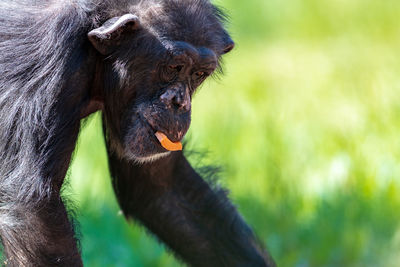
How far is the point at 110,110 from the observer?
5324mm

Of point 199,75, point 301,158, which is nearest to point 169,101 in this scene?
point 199,75

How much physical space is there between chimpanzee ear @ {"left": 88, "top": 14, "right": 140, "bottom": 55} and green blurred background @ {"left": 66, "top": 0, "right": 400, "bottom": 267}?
890 mm

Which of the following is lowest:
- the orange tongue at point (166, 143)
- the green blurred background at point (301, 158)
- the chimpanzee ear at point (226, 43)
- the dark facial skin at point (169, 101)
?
the orange tongue at point (166, 143)

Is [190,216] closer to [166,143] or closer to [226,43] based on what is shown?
[166,143]

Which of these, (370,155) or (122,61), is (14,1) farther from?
(370,155)

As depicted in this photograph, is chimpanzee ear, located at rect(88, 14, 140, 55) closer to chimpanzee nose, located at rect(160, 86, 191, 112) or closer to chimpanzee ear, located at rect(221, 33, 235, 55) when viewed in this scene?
chimpanzee nose, located at rect(160, 86, 191, 112)

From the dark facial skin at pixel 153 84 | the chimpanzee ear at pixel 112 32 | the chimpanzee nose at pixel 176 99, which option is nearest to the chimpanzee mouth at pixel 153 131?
the dark facial skin at pixel 153 84

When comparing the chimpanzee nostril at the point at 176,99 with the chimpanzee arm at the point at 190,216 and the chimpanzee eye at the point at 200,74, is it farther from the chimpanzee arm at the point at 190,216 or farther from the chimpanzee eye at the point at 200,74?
the chimpanzee arm at the point at 190,216

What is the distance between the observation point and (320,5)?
12609 mm

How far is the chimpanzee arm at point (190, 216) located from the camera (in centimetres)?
576

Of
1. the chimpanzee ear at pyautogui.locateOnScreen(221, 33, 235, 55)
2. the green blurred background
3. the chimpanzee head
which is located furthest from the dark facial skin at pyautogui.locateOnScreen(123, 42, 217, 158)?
the green blurred background

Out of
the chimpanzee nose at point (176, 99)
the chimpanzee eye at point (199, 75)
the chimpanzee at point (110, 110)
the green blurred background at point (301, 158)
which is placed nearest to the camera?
the chimpanzee at point (110, 110)

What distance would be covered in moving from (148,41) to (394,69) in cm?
474

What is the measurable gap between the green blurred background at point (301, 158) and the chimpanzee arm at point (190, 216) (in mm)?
201
